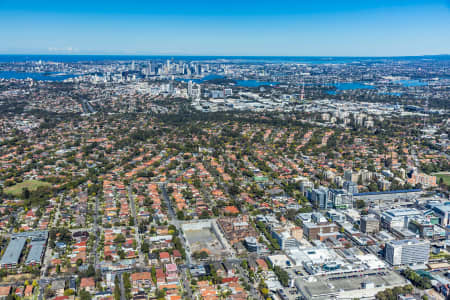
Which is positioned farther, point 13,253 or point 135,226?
point 135,226

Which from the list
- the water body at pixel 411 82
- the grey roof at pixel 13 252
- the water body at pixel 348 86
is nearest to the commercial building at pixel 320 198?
the grey roof at pixel 13 252

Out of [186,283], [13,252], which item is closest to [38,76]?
[13,252]

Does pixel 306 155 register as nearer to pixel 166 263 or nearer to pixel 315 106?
pixel 166 263

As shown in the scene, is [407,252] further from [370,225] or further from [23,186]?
[23,186]

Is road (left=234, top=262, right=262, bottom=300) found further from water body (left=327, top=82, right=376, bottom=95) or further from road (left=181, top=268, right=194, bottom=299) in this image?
water body (left=327, top=82, right=376, bottom=95)

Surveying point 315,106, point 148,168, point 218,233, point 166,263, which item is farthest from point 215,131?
point 166,263

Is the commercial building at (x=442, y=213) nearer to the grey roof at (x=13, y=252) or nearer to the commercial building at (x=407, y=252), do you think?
the commercial building at (x=407, y=252)
